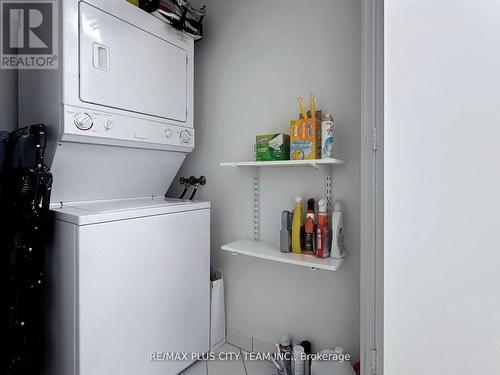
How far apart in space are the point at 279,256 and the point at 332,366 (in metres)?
0.68

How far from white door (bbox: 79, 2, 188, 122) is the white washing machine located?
0.64 metres

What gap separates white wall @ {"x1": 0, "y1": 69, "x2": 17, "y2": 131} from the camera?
1701mm

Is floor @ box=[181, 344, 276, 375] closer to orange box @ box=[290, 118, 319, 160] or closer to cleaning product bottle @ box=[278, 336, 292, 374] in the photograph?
cleaning product bottle @ box=[278, 336, 292, 374]

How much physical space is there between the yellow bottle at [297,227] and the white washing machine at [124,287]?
663 mm

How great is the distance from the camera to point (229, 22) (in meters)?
2.09

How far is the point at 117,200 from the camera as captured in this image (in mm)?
1786

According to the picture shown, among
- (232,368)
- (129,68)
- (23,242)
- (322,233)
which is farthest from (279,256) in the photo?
(129,68)

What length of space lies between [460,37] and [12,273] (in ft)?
6.42

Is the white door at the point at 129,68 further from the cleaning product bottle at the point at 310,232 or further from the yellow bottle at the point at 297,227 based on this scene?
the cleaning product bottle at the point at 310,232

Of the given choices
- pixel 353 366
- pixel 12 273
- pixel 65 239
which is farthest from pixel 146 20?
pixel 353 366

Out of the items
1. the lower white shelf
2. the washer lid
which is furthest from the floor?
the washer lid

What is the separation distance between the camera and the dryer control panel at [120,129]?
53.3 inches

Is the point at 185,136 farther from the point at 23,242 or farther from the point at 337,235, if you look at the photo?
the point at 337,235

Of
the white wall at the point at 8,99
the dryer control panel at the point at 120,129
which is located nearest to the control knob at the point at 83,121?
the dryer control panel at the point at 120,129
